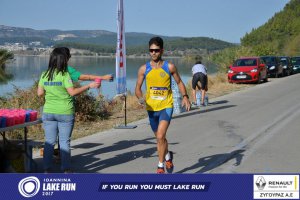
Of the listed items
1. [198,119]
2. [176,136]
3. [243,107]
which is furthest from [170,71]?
[243,107]

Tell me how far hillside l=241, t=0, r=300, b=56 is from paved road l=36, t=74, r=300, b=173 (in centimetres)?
8004

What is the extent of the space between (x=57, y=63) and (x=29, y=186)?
2883 mm

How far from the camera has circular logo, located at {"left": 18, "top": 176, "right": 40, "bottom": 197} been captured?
166 inches

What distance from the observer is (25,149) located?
7.36 m

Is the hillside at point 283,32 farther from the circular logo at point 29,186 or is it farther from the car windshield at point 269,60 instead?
the circular logo at point 29,186

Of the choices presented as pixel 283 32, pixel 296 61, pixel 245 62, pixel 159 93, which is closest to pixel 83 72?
pixel 245 62

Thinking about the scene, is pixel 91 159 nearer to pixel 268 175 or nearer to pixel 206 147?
pixel 206 147

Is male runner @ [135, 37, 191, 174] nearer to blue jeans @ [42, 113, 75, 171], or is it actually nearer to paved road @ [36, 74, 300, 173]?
paved road @ [36, 74, 300, 173]

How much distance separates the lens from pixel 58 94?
6840 mm

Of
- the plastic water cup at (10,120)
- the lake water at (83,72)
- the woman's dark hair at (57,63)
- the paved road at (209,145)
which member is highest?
the woman's dark hair at (57,63)

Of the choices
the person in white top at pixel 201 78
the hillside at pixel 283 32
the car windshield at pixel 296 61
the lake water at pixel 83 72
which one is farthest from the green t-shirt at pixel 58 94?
the hillside at pixel 283 32

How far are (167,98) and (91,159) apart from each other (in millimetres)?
2337

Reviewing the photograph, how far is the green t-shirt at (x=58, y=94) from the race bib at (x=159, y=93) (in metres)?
1.15

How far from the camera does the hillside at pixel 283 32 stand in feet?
320
